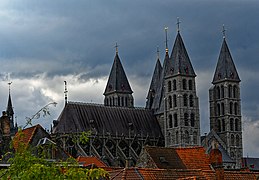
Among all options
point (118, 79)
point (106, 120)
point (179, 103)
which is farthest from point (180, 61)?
point (106, 120)

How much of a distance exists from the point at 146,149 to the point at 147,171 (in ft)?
44.3

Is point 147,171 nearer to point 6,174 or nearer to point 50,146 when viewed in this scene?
point 50,146

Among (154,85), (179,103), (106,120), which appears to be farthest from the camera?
(154,85)

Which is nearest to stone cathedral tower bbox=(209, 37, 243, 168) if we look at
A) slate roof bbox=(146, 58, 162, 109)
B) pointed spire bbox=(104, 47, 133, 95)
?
slate roof bbox=(146, 58, 162, 109)

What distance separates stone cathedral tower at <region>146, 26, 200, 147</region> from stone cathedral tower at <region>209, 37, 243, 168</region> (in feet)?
21.1

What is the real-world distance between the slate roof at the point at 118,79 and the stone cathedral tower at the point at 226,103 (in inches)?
644

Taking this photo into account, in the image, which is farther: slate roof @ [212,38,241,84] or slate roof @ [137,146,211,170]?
slate roof @ [212,38,241,84]

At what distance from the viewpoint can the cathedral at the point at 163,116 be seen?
394 feet

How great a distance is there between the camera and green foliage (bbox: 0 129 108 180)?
2327 cm

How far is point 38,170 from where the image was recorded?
23.2 m

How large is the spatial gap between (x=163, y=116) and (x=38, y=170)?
109 m

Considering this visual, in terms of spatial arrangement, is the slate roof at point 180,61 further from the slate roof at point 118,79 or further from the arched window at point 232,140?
the slate roof at point 118,79

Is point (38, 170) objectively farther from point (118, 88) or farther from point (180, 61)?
point (118, 88)

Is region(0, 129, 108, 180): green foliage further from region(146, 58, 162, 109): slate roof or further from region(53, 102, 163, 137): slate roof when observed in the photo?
region(146, 58, 162, 109): slate roof
